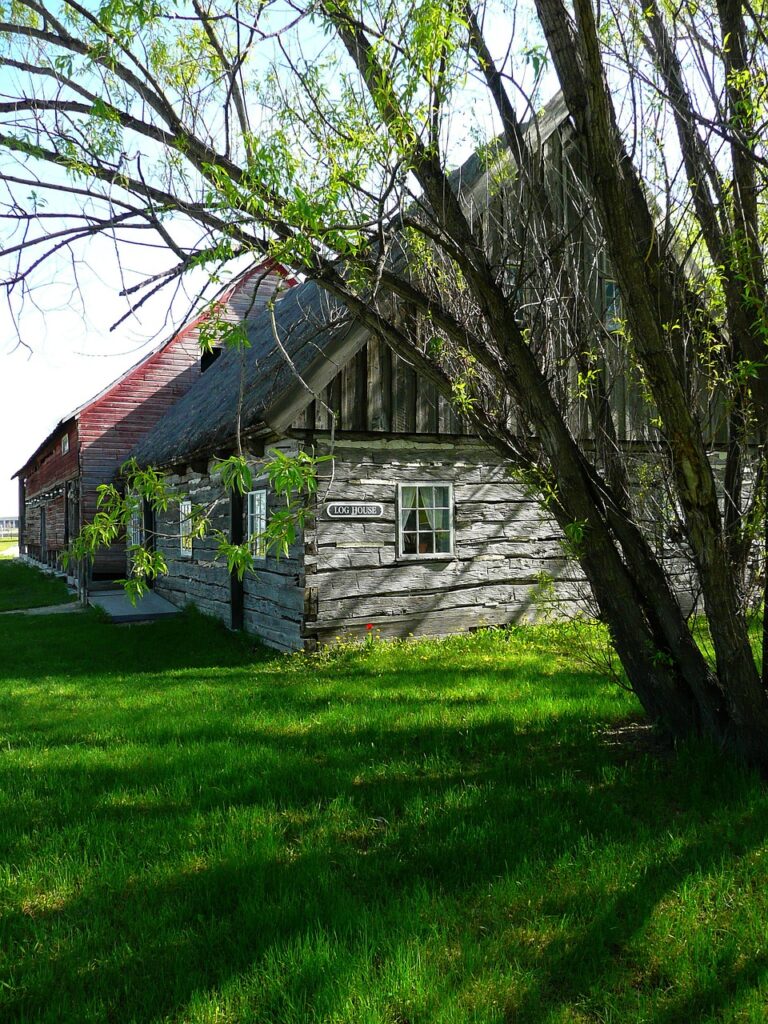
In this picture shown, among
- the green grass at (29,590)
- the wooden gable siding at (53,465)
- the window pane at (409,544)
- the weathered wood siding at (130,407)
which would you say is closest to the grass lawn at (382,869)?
the window pane at (409,544)

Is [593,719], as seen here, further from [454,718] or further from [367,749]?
[367,749]

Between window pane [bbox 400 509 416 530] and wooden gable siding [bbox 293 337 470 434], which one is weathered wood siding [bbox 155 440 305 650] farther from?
window pane [bbox 400 509 416 530]

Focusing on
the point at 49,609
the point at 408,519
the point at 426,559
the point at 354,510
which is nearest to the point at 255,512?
the point at 354,510

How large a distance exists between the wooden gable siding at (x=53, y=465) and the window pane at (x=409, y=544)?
1315 centimetres

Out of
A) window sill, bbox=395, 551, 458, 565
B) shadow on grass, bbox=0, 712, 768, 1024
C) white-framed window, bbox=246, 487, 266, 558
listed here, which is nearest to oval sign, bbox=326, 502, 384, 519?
window sill, bbox=395, 551, 458, 565

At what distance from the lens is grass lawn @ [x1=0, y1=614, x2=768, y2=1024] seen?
290cm

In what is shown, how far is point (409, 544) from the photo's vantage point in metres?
10.7

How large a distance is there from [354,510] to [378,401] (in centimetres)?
146

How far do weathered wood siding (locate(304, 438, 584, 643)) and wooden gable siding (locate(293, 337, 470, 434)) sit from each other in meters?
0.28

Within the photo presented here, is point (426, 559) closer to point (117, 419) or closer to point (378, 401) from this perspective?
point (378, 401)

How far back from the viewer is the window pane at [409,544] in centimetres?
1060

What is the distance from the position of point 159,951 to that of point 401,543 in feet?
24.7

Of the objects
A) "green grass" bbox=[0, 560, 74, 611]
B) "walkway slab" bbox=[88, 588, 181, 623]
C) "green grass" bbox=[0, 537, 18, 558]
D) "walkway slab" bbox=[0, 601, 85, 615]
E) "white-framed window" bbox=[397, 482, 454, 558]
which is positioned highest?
"white-framed window" bbox=[397, 482, 454, 558]

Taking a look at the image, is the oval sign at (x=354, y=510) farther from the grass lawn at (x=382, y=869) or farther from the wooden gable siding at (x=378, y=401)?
the grass lawn at (x=382, y=869)
